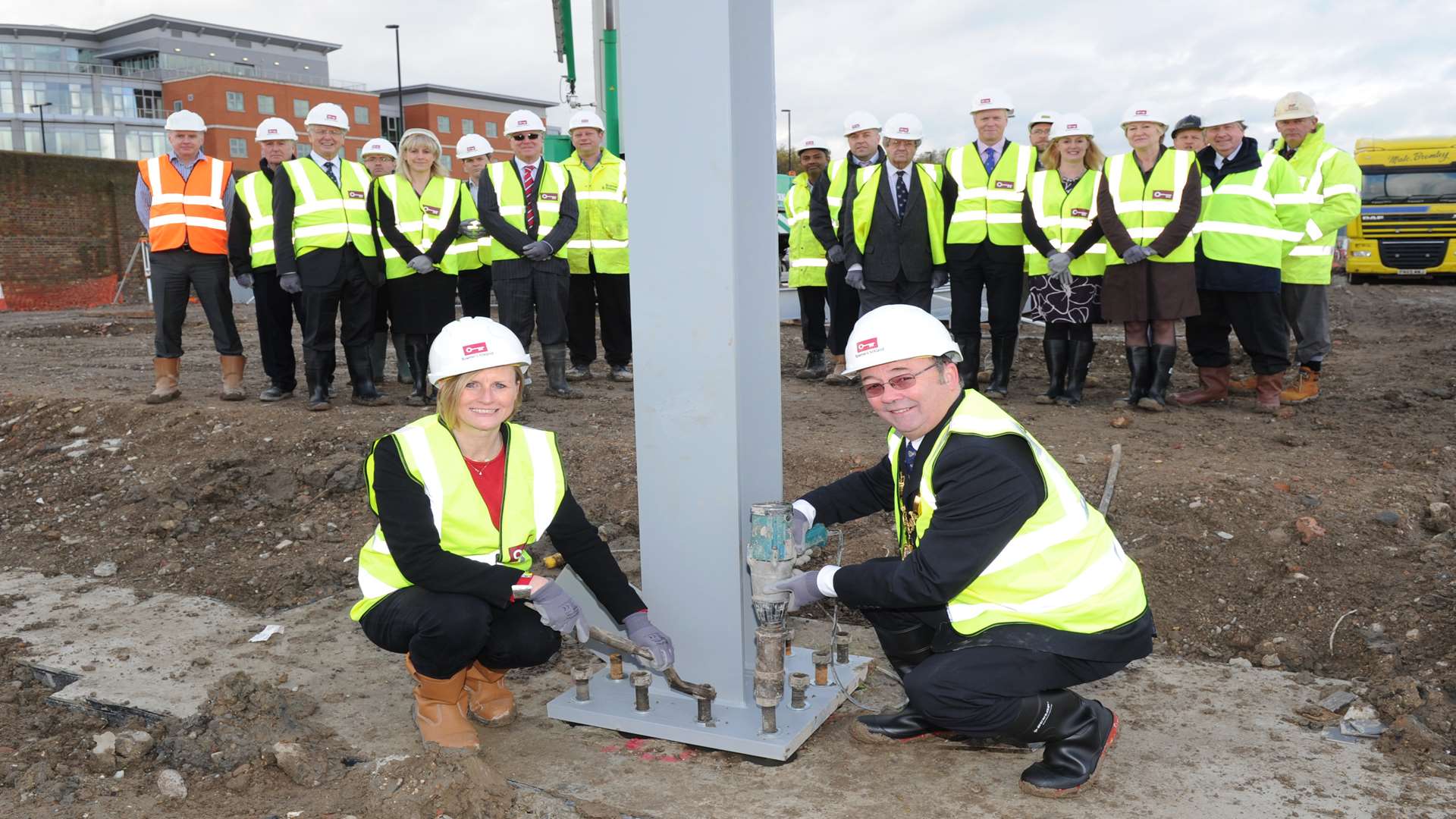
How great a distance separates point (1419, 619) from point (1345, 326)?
10063 millimetres

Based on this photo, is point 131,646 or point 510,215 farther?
point 510,215

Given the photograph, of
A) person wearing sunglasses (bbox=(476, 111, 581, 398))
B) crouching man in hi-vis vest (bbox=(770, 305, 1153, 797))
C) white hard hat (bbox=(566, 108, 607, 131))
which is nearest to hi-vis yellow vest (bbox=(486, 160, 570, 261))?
person wearing sunglasses (bbox=(476, 111, 581, 398))

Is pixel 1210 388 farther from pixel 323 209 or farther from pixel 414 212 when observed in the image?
pixel 323 209

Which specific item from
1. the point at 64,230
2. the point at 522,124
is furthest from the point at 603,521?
the point at 64,230

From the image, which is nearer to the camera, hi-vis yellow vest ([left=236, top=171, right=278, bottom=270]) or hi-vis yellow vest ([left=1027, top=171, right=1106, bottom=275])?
hi-vis yellow vest ([left=1027, top=171, right=1106, bottom=275])

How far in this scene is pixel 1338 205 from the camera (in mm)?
7066

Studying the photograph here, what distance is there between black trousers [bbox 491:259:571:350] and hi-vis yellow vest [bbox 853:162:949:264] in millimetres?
2102

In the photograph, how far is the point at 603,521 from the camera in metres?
Answer: 5.30

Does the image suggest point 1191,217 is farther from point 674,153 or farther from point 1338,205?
point 674,153

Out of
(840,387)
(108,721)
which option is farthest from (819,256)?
(108,721)

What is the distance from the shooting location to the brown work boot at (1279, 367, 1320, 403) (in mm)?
7301

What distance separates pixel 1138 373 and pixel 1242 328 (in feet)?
2.32

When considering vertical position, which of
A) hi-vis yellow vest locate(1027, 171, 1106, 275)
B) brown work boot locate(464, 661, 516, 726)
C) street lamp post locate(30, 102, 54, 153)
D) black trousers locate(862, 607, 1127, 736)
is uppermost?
street lamp post locate(30, 102, 54, 153)

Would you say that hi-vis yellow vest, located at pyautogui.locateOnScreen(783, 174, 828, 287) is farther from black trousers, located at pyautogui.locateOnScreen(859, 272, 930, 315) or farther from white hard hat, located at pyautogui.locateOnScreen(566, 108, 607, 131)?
white hard hat, located at pyautogui.locateOnScreen(566, 108, 607, 131)
